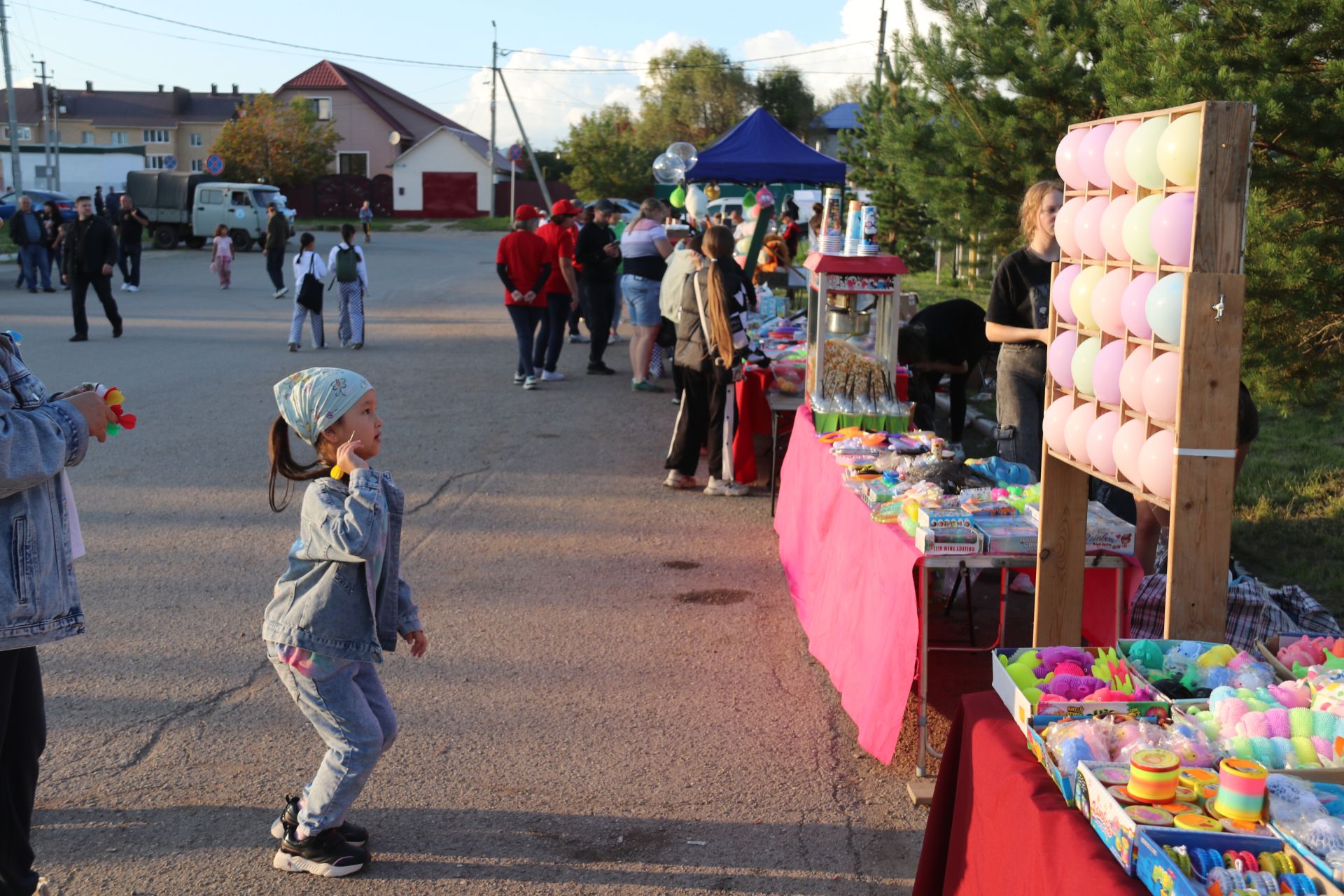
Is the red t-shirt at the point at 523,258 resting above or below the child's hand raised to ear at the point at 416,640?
above

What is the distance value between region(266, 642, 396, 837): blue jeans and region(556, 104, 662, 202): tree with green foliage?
54.4m

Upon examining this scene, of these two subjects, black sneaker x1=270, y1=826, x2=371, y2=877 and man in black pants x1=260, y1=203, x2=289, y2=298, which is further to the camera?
man in black pants x1=260, y1=203, x2=289, y2=298

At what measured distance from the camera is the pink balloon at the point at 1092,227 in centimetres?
313

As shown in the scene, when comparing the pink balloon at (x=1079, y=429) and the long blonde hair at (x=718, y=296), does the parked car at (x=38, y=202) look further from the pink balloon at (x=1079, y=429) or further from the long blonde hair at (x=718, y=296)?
the pink balloon at (x=1079, y=429)

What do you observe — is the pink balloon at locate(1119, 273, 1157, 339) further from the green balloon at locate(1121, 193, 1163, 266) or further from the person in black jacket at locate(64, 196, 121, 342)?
the person in black jacket at locate(64, 196, 121, 342)

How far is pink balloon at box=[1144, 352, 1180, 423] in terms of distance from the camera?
275cm

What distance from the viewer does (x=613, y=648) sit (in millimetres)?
5504

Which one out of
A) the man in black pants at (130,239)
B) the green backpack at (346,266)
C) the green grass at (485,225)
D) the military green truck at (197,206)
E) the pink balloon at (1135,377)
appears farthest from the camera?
the green grass at (485,225)

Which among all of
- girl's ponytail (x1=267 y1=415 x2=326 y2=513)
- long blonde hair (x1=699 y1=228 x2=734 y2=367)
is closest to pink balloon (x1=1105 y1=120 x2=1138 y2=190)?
girl's ponytail (x1=267 y1=415 x2=326 y2=513)

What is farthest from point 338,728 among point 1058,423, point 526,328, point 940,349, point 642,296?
point 526,328

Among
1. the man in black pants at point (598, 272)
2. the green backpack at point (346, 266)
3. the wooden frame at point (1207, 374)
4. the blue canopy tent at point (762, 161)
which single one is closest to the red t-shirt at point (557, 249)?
the man in black pants at point (598, 272)

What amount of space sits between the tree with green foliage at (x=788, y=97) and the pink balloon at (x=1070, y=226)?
67014 millimetres

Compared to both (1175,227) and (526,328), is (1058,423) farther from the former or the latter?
(526,328)

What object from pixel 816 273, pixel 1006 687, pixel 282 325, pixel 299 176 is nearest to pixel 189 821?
pixel 1006 687
